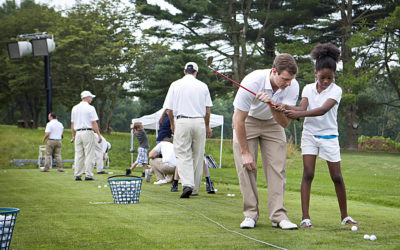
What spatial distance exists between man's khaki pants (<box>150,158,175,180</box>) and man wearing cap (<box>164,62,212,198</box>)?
2552mm

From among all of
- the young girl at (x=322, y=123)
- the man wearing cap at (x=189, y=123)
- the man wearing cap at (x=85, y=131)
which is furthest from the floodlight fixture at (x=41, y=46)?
the young girl at (x=322, y=123)

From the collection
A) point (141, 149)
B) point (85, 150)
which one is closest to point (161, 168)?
point (85, 150)

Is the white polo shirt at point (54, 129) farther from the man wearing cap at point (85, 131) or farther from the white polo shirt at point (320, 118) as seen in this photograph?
the white polo shirt at point (320, 118)

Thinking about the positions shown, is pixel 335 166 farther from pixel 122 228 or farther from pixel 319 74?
pixel 122 228

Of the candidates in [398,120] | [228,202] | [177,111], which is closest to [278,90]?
[228,202]

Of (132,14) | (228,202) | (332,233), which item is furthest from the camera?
(132,14)

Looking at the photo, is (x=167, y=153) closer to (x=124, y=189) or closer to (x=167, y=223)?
(x=124, y=189)

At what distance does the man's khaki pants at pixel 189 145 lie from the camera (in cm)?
799

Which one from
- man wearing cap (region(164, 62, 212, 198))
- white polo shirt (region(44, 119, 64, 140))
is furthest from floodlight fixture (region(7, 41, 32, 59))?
man wearing cap (region(164, 62, 212, 198))

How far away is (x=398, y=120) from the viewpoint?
2741 inches

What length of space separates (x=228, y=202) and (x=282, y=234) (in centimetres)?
299

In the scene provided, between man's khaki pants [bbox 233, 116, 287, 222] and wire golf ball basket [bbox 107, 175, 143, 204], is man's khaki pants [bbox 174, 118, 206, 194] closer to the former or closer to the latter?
wire golf ball basket [bbox 107, 175, 143, 204]

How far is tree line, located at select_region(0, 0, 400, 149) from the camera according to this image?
102 ft

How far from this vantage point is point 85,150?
1177 centimetres
